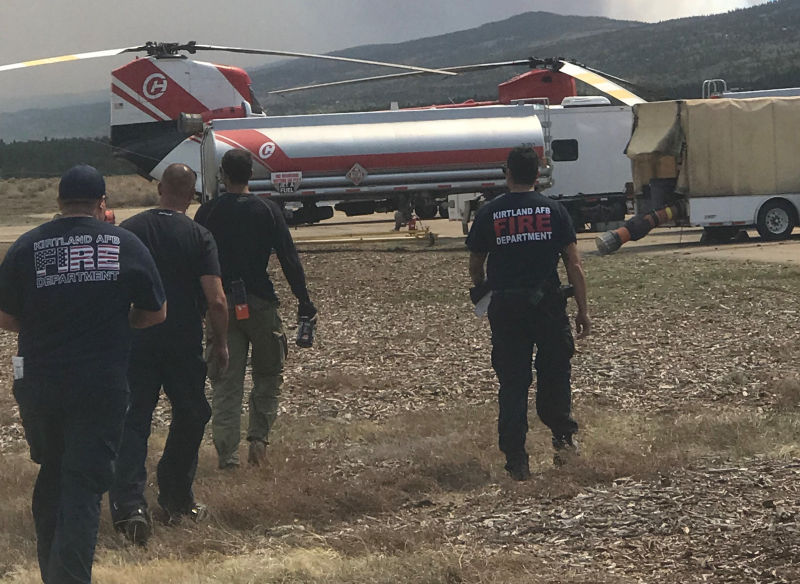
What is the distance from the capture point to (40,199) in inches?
2544

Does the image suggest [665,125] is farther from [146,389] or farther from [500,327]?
[146,389]

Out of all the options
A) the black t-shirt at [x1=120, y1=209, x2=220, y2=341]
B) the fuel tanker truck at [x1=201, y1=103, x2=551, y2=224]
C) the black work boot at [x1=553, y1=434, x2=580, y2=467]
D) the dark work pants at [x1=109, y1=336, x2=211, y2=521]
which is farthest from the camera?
the fuel tanker truck at [x1=201, y1=103, x2=551, y2=224]

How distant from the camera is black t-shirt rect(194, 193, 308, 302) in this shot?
7.87 metres

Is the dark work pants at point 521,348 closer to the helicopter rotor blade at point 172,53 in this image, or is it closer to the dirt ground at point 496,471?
the dirt ground at point 496,471

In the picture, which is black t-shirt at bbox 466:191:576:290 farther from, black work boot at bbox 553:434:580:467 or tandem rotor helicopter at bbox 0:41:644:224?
tandem rotor helicopter at bbox 0:41:644:224

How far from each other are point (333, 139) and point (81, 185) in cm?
2080

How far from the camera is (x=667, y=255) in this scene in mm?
22797

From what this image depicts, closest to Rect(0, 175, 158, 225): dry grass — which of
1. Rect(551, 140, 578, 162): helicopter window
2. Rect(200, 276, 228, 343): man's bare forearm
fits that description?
Rect(551, 140, 578, 162): helicopter window

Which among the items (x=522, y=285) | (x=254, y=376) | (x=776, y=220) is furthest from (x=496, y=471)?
(x=776, y=220)

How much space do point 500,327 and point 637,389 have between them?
311cm

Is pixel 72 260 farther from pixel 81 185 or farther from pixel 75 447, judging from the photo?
pixel 75 447

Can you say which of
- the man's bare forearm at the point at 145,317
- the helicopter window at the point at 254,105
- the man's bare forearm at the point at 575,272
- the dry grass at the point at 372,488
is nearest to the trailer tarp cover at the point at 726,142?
the helicopter window at the point at 254,105

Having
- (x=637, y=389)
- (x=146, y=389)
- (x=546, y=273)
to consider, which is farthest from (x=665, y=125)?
(x=146, y=389)

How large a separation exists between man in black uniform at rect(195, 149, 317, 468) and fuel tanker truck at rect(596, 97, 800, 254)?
16342 mm
